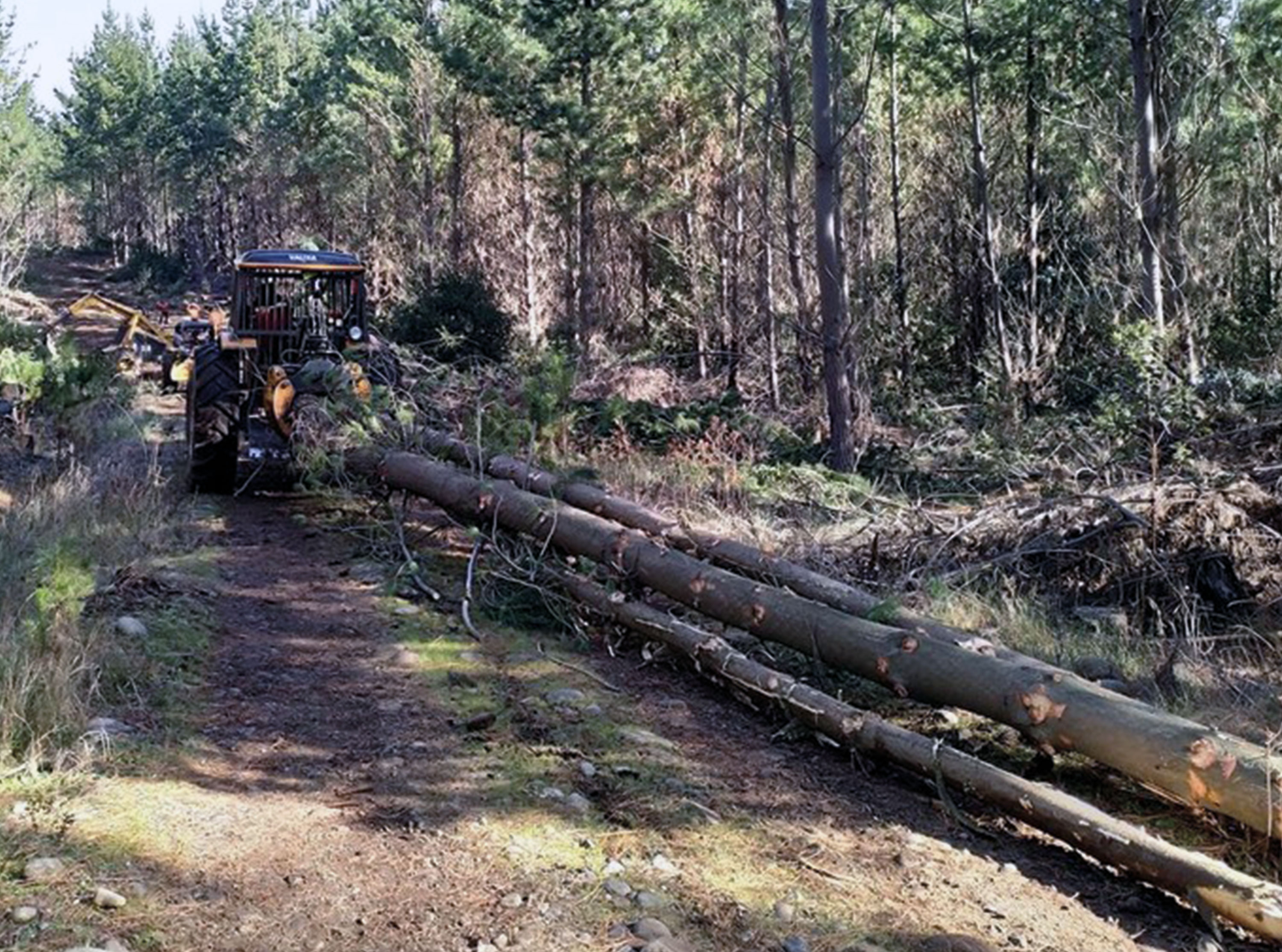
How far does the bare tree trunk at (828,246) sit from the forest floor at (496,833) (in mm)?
6981

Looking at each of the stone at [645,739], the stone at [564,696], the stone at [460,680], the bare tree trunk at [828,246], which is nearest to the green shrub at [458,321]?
the bare tree trunk at [828,246]

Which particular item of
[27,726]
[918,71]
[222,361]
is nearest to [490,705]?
[27,726]

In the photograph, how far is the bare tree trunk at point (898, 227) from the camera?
68.7 feet

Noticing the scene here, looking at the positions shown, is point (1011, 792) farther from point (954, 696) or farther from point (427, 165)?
point (427, 165)

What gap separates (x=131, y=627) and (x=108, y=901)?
2897 millimetres

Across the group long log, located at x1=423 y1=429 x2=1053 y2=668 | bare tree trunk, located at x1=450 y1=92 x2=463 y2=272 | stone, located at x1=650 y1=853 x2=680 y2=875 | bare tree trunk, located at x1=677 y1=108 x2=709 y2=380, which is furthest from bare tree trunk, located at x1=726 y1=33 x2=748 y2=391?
stone, located at x1=650 y1=853 x2=680 y2=875

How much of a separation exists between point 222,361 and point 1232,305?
18.3m

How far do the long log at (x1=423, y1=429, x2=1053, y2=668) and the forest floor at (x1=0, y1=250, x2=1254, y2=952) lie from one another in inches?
32.7

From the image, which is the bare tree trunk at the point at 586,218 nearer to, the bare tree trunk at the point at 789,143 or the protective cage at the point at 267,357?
the bare tree trunk at the point at 789,143

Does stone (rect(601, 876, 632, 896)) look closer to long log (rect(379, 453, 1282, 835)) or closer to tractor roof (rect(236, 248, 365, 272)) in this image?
long log (rect(379, 453, 1282, 835))

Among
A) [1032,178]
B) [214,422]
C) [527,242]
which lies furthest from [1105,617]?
[527,242]

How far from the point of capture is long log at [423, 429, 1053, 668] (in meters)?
5.85

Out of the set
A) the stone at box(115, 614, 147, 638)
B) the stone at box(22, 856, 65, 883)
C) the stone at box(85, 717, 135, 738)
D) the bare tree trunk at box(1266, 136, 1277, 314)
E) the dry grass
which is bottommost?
the stone at box(22, 856, 65, 883)

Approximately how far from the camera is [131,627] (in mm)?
6070
